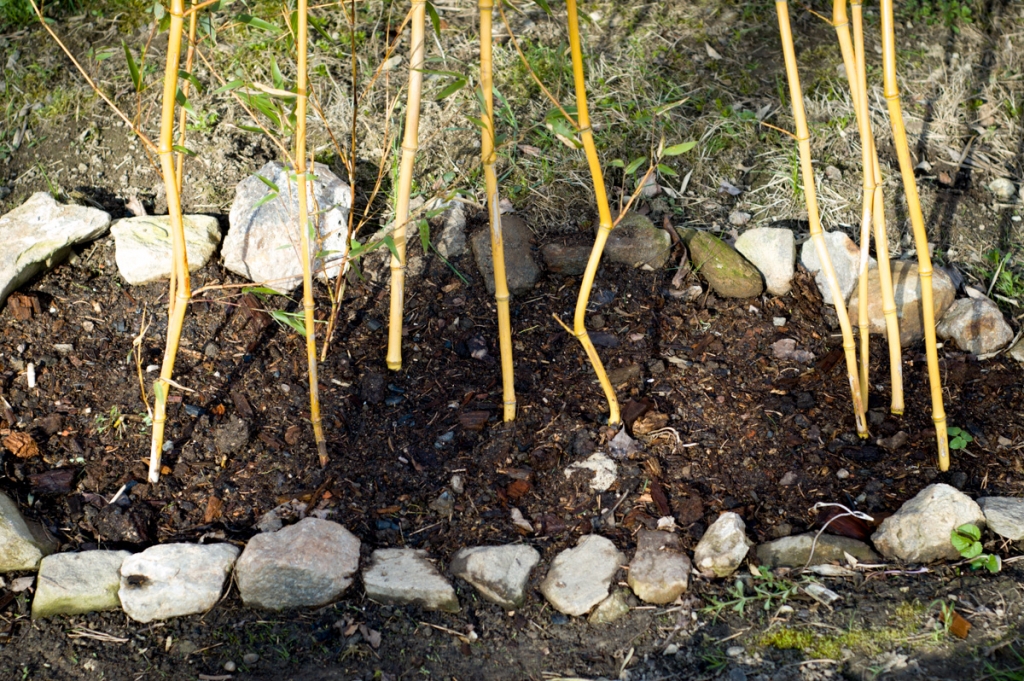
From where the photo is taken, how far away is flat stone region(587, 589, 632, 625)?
86.4 inches

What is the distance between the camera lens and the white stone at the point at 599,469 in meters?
2.51

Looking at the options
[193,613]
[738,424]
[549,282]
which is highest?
[549,282]

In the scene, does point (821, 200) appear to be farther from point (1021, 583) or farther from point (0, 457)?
point (0, 457)

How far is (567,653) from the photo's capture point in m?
2.12

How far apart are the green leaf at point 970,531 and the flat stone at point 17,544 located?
247 cm

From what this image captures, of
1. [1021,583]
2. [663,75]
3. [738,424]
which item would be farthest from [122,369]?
[1021,583]

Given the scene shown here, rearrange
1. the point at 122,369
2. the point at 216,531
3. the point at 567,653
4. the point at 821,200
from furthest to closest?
the point at 821,200 < the point at 122,369 < the point at 216,531 < the point at 567,653

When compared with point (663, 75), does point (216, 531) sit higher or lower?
lower

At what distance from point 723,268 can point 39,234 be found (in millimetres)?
2470

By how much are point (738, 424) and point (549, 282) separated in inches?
33.5

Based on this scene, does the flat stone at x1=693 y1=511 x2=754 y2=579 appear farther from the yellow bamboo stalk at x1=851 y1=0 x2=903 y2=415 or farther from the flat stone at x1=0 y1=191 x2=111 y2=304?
the flat stone at x1=0 y1=191 x2=111 y2=304

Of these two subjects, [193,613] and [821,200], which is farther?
[821,200]

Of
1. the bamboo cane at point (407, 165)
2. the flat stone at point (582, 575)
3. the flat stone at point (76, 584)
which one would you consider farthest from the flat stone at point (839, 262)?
the flat stone at point (76, 584)

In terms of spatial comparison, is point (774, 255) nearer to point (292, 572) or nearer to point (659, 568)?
point (659, 568)
